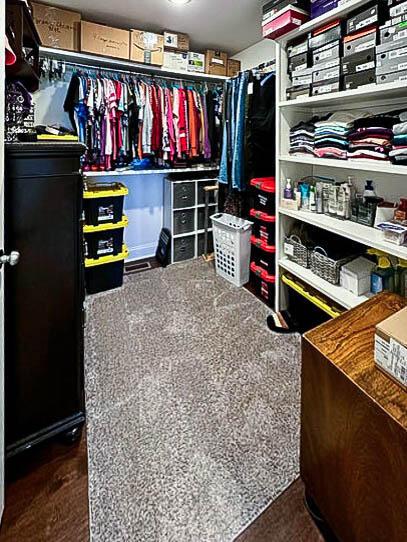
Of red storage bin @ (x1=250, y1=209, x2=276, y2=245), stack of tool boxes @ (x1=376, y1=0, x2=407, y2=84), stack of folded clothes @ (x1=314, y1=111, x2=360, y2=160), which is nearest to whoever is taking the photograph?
stack of tool boxes @ (x1=376, y1=0, x2=407, y2=84)

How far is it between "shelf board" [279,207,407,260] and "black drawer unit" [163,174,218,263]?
1.52 m

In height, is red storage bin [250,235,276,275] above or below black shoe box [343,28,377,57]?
below

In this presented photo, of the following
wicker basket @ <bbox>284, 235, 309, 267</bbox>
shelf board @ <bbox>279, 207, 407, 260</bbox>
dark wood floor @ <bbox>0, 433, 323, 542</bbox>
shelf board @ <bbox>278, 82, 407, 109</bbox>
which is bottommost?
dark wood floor @ <bbox>0, 433, 323, 542</bbox>

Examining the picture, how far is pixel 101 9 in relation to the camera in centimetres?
298

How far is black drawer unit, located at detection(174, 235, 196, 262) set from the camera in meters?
3.99

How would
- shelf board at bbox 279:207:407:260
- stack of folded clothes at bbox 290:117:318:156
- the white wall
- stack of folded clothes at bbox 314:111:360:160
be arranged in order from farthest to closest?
the white wall
stack of folded clothes at bbox 290:117:318:156
stack of folded clothes at bbox 314:111:360:160
shelf board at bbox 279:207:407:260

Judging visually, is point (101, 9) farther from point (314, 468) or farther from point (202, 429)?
point (314, 468)

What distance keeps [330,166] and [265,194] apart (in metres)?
0.77

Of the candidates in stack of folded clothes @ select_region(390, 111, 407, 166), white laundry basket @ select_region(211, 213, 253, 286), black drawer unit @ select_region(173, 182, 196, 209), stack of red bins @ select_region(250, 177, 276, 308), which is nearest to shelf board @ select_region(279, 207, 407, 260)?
stack of red bins @ select_region(250, 177, 276, 308)

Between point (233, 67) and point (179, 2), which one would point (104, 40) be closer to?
point (179, 2)

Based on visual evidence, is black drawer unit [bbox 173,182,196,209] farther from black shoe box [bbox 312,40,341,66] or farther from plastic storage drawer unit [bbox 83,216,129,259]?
black shoe box [bbox 312,40,341,66]

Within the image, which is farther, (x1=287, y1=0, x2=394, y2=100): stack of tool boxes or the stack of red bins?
the stack of red bins

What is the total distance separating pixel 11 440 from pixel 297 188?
2.16 metres

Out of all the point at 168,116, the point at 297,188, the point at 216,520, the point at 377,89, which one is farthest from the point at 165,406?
the point at 168,116
